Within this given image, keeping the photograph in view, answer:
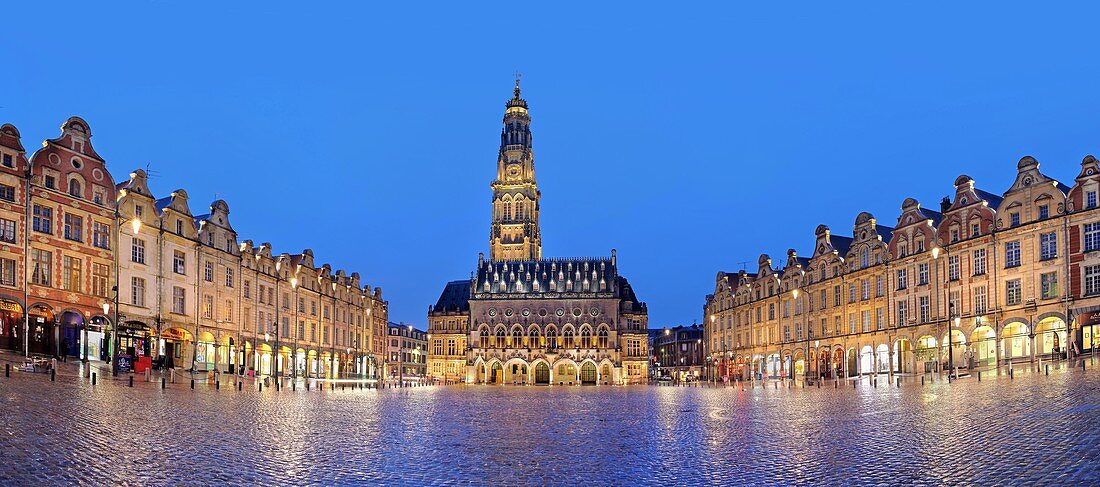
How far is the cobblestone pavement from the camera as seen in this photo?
13.1 metres

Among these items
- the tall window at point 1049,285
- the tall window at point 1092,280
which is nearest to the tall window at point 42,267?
the tall window at point 1049,285

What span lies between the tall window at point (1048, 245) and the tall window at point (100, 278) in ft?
191

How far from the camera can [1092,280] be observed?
2201 inches

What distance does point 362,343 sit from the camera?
106562mm

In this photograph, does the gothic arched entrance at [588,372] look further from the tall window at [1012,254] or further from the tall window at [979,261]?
the tall window at [1012,254]

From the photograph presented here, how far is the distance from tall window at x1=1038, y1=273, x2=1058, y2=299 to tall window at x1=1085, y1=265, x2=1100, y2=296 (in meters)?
2.27

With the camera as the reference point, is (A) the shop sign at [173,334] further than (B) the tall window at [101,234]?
Yes

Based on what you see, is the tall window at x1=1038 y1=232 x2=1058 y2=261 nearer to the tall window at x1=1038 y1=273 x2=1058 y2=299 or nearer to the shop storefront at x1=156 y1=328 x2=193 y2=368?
the tall window at x1=1038 y1=273 x2=1058 y2=299

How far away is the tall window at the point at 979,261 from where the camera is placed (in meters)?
65.1

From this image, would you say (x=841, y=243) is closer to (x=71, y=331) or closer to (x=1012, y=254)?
(x=1012, y=254)

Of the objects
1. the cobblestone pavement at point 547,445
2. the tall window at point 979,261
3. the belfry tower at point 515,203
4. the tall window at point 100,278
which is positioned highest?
the belfry tower at point 515,203

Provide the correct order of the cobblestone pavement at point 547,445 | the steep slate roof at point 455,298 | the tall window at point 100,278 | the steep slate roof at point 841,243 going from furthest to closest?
the steep slate roof at point 455,298 → the steep slate roof at point 841,243 → the tall window at point 100,278 → the cobblestone pavement at point 547,445

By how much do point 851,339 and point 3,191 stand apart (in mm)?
64361

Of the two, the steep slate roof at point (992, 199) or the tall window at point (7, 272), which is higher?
the steep slate roof at point (992, 199)
